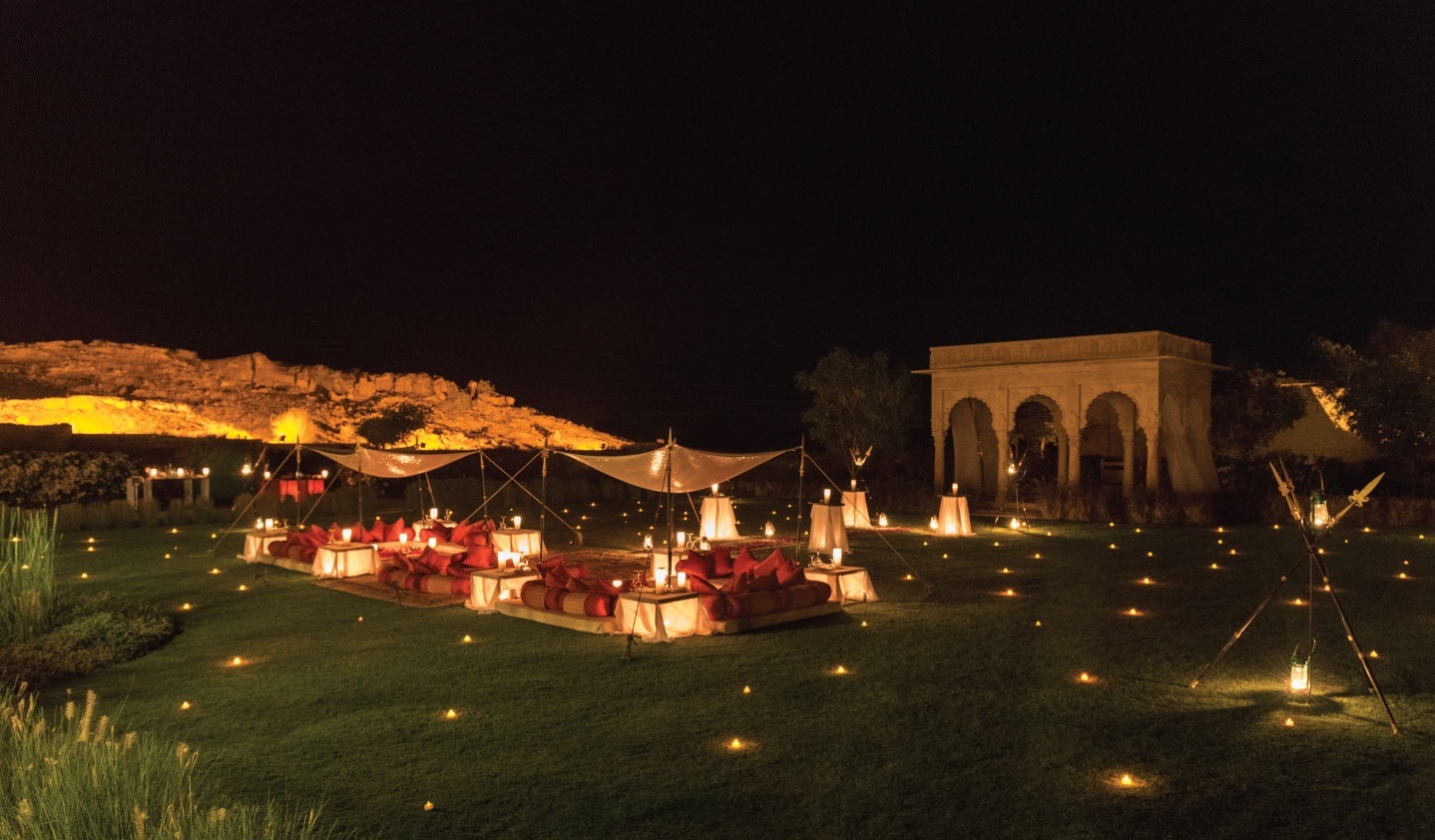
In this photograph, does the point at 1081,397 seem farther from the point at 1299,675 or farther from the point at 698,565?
the point at 1299,675

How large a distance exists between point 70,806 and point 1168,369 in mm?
23719

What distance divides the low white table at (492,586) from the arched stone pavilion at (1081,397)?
1583 cm

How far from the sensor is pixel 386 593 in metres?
12.4

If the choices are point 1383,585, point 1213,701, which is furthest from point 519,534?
point 1383,585

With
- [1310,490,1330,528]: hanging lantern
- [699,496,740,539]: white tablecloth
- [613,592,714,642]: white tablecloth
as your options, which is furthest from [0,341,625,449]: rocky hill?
[1310,490,1330,528]: hanging lantern

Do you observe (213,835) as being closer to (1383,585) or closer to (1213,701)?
(1213,701)

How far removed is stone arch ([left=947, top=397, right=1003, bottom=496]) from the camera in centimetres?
2820

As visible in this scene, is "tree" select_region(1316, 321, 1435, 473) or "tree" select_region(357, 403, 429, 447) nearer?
"tree" select_region(1316, 321, 1435, 473)

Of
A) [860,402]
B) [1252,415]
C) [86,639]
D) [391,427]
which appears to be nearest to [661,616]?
[86,639]

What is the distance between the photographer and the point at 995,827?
4.80 meters

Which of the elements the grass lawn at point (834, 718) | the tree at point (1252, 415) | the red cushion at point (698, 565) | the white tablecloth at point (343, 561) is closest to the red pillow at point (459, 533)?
the white tablecloth at point (343, 561)

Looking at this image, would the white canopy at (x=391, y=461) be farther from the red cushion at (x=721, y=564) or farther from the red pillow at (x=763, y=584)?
the red pillow at (x=763, y=584)

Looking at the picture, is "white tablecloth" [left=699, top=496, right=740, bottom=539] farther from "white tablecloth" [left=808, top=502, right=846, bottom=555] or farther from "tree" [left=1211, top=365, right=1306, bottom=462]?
"tree" [left=1211, top=365, right=1306, bottom=462]

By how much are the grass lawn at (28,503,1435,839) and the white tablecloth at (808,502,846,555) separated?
13.3 ft
